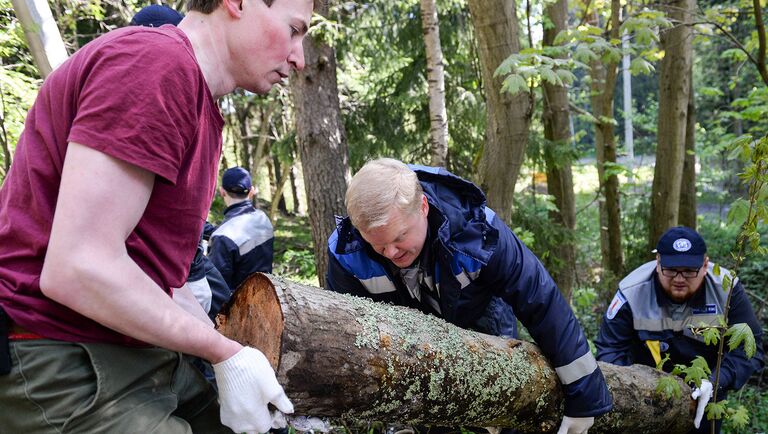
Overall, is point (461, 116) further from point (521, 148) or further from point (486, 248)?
point (486, 248)

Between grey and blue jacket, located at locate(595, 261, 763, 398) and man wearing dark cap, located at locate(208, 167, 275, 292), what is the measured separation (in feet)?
8.76

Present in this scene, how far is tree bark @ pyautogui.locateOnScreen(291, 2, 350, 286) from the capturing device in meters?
5.91

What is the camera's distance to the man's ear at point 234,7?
1.47 metres

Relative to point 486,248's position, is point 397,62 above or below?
above

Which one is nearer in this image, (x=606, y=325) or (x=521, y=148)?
(x=606, y=325)

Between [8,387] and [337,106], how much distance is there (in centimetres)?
490

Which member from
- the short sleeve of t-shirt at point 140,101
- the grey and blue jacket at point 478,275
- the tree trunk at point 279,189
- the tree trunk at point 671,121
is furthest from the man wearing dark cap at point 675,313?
the tree trunk at point 279,189

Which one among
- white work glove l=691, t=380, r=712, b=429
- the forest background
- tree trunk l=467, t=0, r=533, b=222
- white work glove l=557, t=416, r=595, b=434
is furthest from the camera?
the forest background

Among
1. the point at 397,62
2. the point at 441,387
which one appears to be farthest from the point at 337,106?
the point at 441,387

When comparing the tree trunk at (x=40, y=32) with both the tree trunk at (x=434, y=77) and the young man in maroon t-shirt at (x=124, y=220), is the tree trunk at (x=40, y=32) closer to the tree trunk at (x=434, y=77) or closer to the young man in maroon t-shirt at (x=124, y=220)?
the young man in maroon t-shirt at (x=124, y=220)

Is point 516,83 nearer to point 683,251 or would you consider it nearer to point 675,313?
point 683,251

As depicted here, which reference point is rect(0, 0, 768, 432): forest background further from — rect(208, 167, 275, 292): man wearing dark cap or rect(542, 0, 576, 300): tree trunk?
rect(208, 167, 275, 292): man wearing dark cap

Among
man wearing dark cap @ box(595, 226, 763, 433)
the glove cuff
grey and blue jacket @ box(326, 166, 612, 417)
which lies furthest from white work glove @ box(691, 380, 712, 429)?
the glove cuff

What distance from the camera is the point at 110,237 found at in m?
1.24
